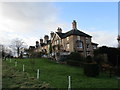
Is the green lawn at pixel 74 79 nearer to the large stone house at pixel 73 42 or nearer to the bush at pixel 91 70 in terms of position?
the bush at pixel 91 70

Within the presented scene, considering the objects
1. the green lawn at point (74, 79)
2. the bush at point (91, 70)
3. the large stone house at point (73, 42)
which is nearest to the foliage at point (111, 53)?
the green lawn at point (74, 79)

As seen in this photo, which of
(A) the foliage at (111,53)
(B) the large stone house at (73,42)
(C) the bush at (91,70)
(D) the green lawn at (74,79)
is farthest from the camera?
(B) the large stone house at (73,42)

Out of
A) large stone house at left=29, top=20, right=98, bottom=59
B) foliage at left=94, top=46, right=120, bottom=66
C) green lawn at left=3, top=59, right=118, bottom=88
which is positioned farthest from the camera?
large stone house at left=29, top=20, right=98, bottom=59

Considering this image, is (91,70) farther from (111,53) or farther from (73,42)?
(73,42)

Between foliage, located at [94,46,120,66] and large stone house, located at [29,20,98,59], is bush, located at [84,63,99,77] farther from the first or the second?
large stone house, located at [29,20,98,59]

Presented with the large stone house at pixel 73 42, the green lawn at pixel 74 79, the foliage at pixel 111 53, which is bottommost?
the green lawn at pixel 74 79

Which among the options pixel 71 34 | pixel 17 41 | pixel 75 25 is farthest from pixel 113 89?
pixel 17 41

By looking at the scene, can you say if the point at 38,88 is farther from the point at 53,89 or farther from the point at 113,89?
the point at 113,89

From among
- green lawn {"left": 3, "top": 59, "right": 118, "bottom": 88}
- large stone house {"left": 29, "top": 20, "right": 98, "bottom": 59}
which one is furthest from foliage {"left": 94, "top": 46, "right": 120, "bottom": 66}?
large stone house {"left": 29, "top": 20, "right": 98, "bottom": 59}

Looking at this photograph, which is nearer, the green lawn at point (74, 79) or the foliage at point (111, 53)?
the green lawn at point (74, 79)

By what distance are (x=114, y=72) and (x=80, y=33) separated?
1178 inches

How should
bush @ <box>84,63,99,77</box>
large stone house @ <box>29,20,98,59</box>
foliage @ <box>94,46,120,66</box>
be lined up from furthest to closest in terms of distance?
large stone house @ <box>29,20,98,59</box>, foliage @ <box>94,46,120,66</box>, bush @ <box>84,63,99,77</box>

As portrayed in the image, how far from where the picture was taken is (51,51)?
196 ft

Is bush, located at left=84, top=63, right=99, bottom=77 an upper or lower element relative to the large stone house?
lower
